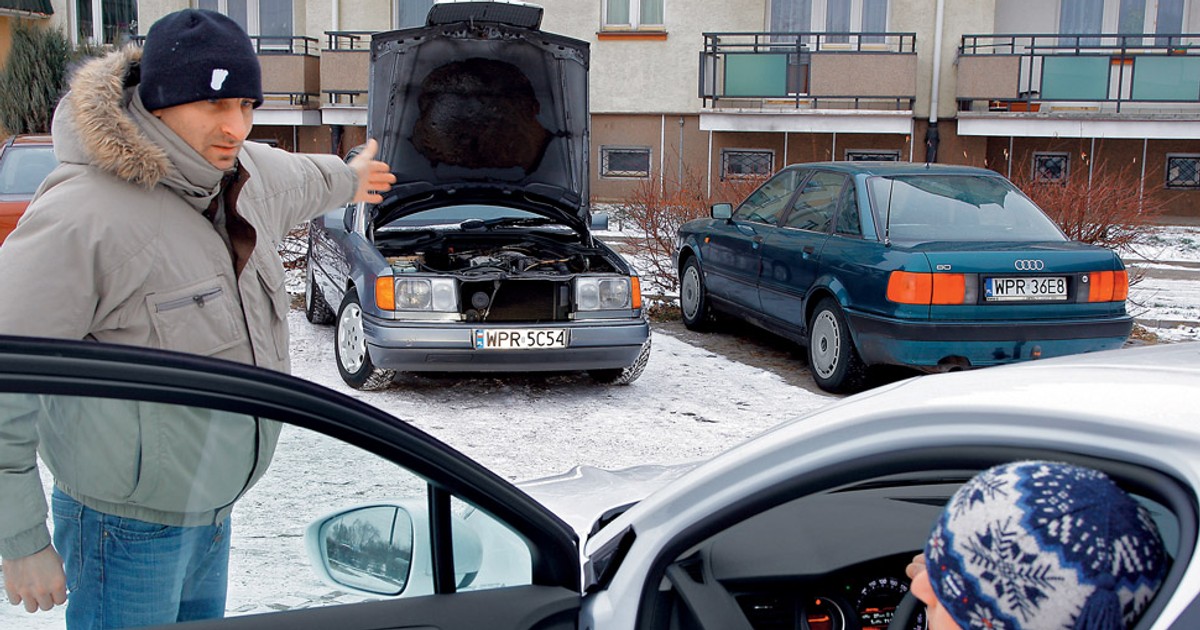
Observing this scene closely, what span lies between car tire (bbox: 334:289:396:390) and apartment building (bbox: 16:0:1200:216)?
11699 millimetres

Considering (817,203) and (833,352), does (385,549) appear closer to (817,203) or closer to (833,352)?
(833,352)

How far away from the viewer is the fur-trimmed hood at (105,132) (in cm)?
212

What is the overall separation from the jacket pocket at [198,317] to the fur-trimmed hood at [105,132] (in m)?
0.23

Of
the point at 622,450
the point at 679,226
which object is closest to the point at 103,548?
the point at 622,450

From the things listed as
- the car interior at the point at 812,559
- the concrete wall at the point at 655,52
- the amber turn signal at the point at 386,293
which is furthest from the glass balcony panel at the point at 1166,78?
the car interior at the point at 812,559

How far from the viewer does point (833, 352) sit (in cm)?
692

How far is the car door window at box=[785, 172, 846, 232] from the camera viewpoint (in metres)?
7.30

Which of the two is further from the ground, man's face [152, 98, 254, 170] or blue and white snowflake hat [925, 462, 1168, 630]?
man's face [152, 98, 254, 170]

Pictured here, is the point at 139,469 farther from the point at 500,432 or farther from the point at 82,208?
the point at 500,432

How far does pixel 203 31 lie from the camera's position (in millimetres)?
2287

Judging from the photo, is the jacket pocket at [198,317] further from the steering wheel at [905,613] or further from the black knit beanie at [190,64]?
the steering wheel at [905,613]

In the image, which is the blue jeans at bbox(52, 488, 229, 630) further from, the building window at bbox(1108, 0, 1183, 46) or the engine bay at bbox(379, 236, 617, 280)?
the building window at bbox(1108, 0, 1183, 46)

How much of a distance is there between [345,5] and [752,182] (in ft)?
40.0

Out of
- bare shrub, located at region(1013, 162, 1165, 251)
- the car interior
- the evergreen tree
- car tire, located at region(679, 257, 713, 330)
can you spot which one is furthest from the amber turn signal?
the evergreen tree
